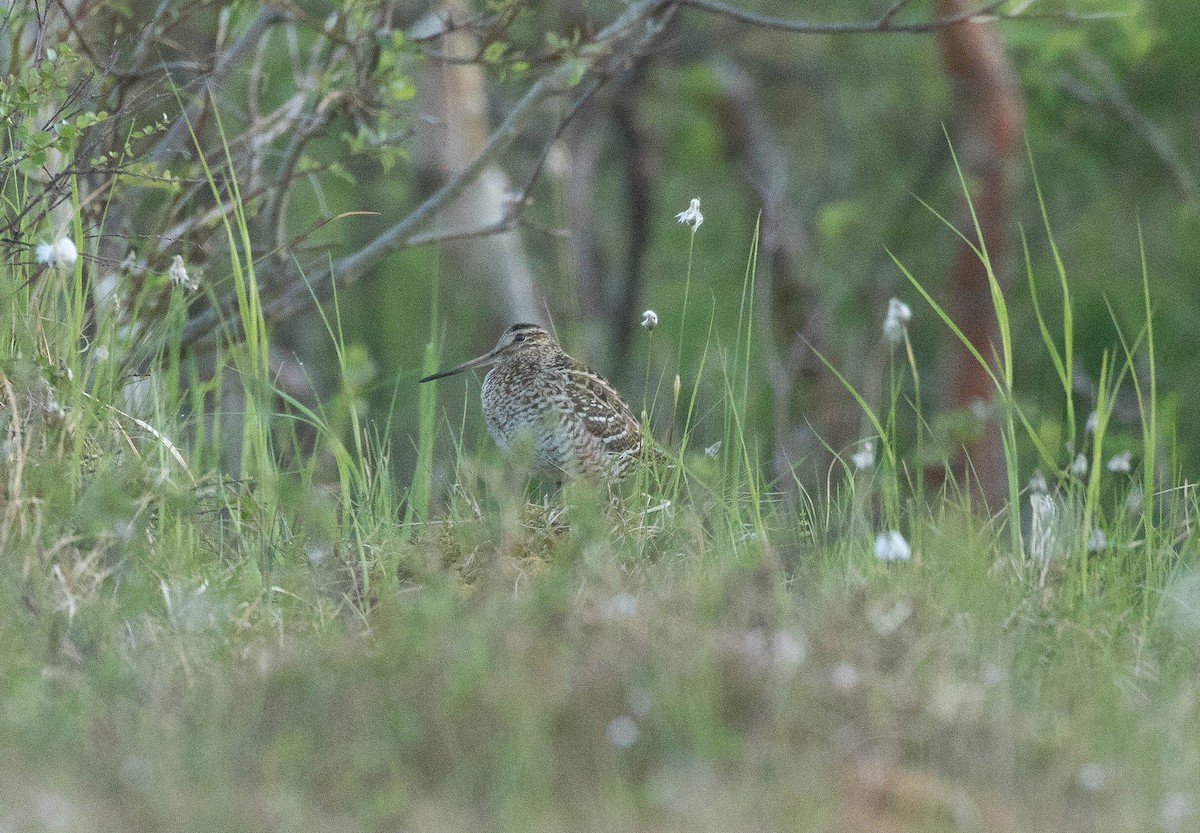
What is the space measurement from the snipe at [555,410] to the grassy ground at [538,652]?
3.80ft

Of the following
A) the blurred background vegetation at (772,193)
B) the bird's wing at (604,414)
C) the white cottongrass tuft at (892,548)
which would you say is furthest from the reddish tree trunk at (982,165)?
the white cottongrass tuft at (892,548)

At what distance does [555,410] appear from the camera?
5.78 metres

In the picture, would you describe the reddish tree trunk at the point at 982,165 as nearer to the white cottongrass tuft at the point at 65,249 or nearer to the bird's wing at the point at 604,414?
the bird's wing at the point at 604,414

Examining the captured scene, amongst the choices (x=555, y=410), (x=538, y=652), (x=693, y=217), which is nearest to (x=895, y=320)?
(x=693, y=217)

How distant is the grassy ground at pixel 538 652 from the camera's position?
2662 mm

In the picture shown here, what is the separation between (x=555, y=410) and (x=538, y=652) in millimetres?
2814

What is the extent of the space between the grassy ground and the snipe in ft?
3.80

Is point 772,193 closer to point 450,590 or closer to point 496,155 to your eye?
point 496,155

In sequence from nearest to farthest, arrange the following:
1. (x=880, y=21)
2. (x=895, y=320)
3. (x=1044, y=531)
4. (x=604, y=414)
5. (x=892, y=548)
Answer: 1. (x=892, y=548)
2. (x=1044, y=531)
3. (x=895, y=320)
4. (x=880, y=21)
5. (x=604, y=414)

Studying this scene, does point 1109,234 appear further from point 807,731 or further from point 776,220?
point 807,731

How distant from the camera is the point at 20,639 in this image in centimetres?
317

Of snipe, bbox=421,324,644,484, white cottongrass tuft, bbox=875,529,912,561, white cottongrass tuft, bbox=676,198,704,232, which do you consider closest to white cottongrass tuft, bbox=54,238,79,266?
white cottongrass tuft, bbox=676,198,704,232

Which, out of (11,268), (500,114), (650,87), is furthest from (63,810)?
(500,114)

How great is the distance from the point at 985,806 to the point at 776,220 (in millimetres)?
9602
